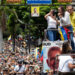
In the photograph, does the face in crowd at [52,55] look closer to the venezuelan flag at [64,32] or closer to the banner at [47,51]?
the banner at [47,51]

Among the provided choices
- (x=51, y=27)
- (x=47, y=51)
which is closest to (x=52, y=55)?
(x=47, y=51)

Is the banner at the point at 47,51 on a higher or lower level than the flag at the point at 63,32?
lower

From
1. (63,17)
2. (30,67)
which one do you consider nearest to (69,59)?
(63,17)

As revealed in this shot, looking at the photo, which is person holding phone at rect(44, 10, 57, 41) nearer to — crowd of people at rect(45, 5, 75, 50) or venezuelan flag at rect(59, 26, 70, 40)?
crowd of people at rect(45, 5, 75, 50)

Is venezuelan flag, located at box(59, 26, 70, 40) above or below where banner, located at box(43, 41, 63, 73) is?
above

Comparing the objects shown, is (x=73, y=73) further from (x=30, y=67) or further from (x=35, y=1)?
(x=35, y=1)

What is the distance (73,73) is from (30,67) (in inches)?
280

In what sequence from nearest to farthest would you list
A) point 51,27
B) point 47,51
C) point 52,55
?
point 52,55, point 47,51, point 51,27

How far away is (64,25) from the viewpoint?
38.0 ft

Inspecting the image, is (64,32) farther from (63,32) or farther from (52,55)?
(52,55)

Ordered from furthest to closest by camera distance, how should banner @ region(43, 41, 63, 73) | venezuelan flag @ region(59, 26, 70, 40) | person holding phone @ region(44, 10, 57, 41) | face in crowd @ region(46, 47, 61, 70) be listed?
1. person holding phone @ region(44, 10, 57, 41)
2. banner @ region(43, 41, 63, 73)
3. venezuelan flag @ region(59, 26, 70, 40)
4. face in crowd @ region(46, 47, 61, 70)

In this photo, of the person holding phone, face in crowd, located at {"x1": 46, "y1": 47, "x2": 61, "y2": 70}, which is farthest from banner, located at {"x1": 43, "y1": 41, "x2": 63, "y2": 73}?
the person holding phone

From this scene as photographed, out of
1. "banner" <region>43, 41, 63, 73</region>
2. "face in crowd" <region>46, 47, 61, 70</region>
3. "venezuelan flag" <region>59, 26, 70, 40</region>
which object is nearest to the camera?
"face in crowd" <region>46, 47, 61, 70</region>

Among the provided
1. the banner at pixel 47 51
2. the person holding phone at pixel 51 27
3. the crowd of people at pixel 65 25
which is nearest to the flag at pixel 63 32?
the crowd of people at pixel 65 25
